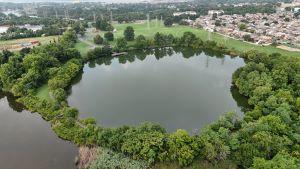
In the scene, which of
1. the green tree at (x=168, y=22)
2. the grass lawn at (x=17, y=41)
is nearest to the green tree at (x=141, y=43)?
the green tree at (x=168, y=22)

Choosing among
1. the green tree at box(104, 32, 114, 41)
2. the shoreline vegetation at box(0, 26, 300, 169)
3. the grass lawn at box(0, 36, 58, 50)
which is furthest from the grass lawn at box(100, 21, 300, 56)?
the grass lawn at box(0, 36, 58, 50)

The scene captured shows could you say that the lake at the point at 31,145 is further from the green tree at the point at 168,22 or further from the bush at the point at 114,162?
the green tree at the point at 168,22

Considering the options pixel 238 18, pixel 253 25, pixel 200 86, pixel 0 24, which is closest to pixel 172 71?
pixel 200 86

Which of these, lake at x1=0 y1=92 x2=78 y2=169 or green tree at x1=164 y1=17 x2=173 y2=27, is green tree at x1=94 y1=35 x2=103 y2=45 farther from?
lake at x1=0 y1=92 x2=78 y2=169

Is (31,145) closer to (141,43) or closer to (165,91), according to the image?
(165,91)

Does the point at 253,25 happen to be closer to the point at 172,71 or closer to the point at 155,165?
the point at 172,71

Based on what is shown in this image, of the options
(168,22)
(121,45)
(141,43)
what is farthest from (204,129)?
(168,22)
